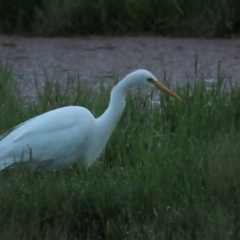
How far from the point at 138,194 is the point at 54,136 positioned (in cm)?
70

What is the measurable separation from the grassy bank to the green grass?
340cm

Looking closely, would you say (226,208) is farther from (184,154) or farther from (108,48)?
(108,48)

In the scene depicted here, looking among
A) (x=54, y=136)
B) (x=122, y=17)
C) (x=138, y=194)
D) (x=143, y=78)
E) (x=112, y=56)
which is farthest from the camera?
(x=122, y=17)

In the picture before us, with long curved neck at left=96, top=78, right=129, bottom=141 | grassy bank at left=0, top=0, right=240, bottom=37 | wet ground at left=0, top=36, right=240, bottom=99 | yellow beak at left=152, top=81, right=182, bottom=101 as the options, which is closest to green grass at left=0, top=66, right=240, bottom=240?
long curved neck at left=96, top=78, right=129, bottom=141

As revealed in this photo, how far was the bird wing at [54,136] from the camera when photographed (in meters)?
3.58

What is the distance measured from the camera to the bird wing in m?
3.58

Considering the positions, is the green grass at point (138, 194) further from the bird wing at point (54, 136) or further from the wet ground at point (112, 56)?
the wet ground at point (112, 56)

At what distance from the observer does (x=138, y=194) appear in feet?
10.0

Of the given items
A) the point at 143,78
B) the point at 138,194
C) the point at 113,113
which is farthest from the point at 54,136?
the point at 138,194

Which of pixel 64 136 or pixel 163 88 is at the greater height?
pixel 163 88

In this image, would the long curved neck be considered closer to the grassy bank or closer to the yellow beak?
the yellow beak

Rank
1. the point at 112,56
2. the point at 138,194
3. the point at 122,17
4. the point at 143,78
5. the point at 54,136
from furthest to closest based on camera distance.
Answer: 1. the point at 122,17
2. the point at 112,56
3. the point at 143,78
4. the point at 54,136
5. the point at 138,194

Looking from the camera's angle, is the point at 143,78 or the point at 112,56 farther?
the point at 112,56

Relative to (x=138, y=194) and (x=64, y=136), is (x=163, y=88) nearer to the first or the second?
(x=64, y=136)
